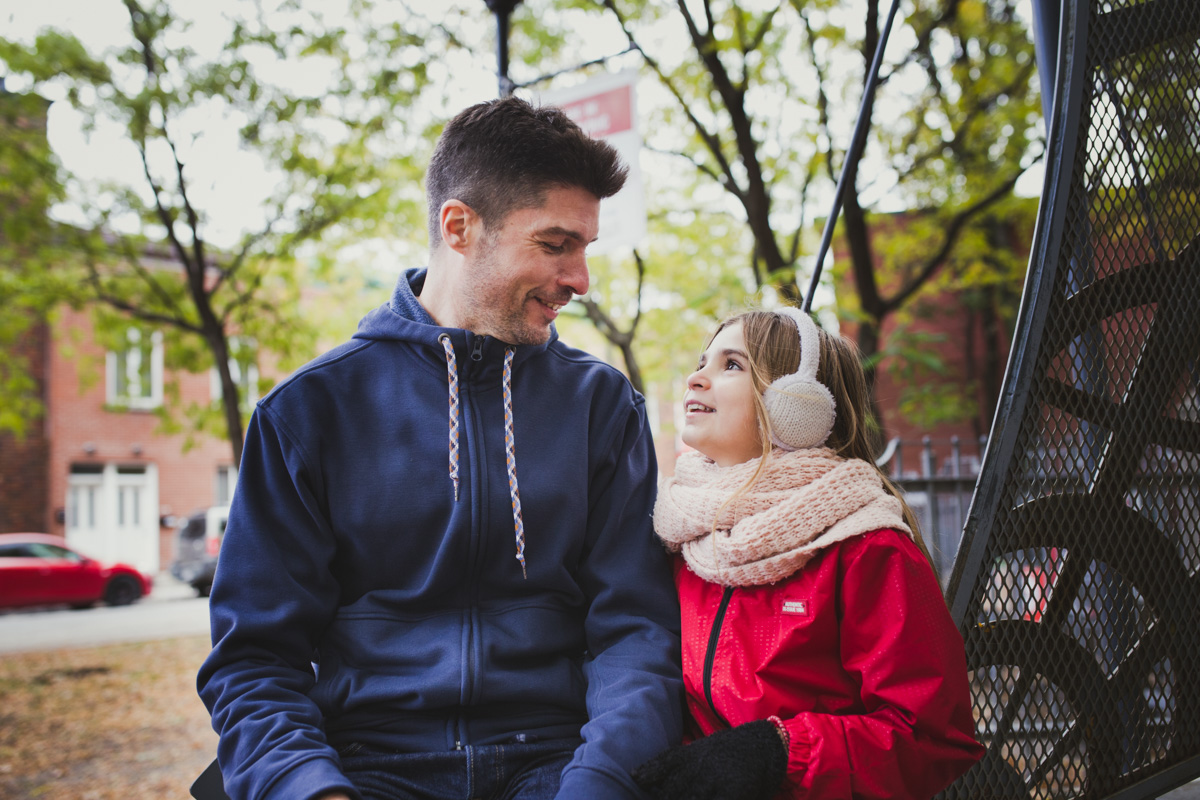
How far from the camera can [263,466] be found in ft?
6.66

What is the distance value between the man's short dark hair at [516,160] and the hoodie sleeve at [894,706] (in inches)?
47.6

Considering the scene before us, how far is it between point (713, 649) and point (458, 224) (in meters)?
1.27

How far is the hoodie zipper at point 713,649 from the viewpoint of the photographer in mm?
1908

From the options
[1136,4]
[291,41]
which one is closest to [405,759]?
[1136,4]

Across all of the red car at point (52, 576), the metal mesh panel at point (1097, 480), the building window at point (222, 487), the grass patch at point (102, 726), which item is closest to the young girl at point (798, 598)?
the metal mesh panel at point (1097, 480)

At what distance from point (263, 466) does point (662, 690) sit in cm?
106

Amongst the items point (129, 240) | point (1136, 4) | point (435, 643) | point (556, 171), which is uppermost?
point (129, 240)

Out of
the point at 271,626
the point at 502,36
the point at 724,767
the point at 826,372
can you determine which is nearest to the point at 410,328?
the point at 271,626

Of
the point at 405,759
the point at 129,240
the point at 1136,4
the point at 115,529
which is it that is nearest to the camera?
the point at 405,759

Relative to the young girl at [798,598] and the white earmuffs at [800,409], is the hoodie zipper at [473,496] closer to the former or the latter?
the young girl at [798,598]

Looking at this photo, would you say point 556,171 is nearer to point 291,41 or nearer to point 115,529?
point 291,41

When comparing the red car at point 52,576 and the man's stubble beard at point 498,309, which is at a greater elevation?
the man's stubble beard at point 498,309

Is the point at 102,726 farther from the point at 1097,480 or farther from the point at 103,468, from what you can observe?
the point at 103,468

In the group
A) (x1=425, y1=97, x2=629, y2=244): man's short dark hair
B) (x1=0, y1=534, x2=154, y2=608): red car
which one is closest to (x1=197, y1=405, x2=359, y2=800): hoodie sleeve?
(x1=425, y1=97, x2=629, y2=244): man's short dark hair
